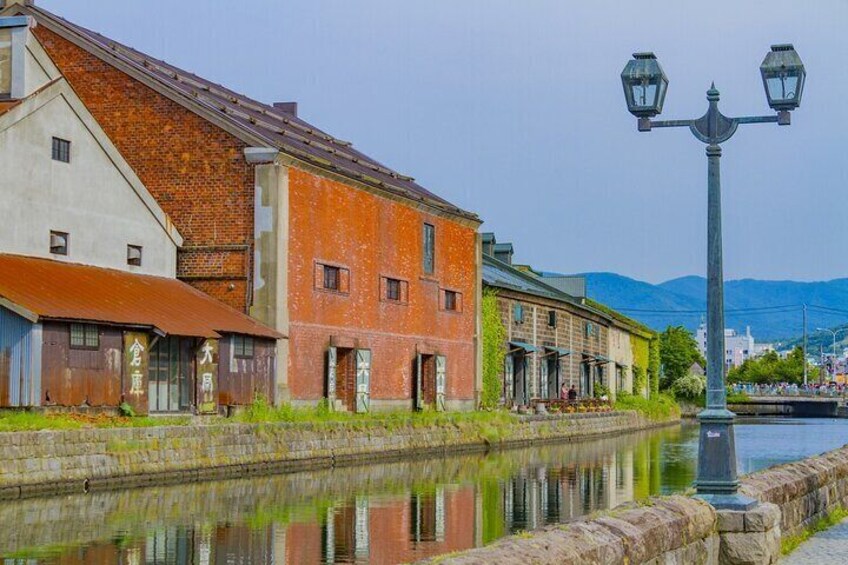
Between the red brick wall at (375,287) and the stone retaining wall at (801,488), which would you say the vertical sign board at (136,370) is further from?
the stone retaining wall at (801,488)

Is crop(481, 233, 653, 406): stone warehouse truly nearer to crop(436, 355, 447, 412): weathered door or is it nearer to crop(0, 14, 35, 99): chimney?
crop(436, 355, 447, 412): weathered door

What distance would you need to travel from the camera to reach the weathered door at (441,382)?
168ft

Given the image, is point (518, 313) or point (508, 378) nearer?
point (508, 378)

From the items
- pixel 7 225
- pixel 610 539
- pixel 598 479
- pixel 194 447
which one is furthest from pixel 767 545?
pixel 7 225

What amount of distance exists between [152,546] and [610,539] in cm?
976

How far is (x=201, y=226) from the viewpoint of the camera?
135 ft

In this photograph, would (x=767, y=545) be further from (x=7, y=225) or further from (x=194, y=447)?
(x=7, y=225)

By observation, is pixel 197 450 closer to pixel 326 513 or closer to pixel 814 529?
pixel 326 513

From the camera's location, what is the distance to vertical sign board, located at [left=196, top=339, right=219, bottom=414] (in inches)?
1423

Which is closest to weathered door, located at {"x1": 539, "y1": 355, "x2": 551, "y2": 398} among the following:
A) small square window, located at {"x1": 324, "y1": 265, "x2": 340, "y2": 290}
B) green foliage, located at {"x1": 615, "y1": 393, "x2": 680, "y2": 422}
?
green foliage, located at {"x1": 615, "y1": 393, "x2": 680, "y2": 422}

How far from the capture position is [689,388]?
359 ft

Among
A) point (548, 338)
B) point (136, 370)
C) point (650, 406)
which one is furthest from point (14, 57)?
point (650, 406)

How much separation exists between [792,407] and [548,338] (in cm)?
6628

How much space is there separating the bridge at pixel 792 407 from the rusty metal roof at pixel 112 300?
8460cm
